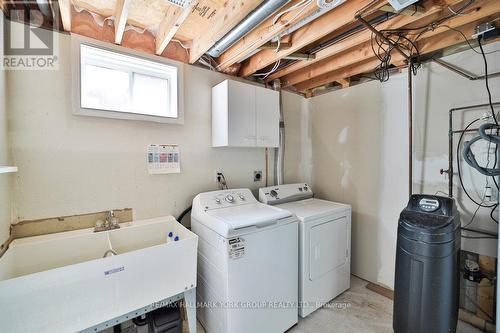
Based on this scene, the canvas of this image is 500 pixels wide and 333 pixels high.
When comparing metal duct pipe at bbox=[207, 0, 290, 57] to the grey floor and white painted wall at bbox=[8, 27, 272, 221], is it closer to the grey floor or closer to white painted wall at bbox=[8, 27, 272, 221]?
white painted wall at bbox=[8, 27, 272, 221]

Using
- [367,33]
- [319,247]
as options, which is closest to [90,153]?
[319,247]

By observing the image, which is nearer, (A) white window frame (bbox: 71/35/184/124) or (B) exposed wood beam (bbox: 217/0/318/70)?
(B) exposed wood beam (bbox: 217/0/318/70)

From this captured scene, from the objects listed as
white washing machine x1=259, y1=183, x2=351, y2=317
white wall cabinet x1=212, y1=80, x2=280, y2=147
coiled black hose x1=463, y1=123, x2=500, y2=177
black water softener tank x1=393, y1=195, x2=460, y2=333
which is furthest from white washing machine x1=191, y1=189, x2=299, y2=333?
coiled black hose x1=463, y1=123, x2=500, y2=177

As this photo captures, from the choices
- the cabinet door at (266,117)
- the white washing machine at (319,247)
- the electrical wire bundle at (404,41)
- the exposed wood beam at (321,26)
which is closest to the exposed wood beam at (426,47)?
Result: the electrical wire bundle at (404,41)

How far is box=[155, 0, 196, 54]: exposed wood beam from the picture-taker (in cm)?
141

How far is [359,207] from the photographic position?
2.57 m

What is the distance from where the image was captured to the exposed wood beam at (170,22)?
1413 mm

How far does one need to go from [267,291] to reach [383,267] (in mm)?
1514

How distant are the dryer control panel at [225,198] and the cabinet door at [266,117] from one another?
561mm

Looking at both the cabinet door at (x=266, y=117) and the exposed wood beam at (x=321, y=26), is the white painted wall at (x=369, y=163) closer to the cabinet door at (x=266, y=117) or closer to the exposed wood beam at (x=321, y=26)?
the cabinet door at (x=266, y=117)

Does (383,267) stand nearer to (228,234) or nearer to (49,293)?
(228,234)

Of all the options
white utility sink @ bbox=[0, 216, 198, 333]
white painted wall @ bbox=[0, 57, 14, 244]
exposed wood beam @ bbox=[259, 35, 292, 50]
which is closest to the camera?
white utility sink @ bbox=[0, 216, 198, 333]

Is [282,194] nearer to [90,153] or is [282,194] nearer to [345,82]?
[345,82]

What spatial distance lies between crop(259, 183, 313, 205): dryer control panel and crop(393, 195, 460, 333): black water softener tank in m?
1.13
